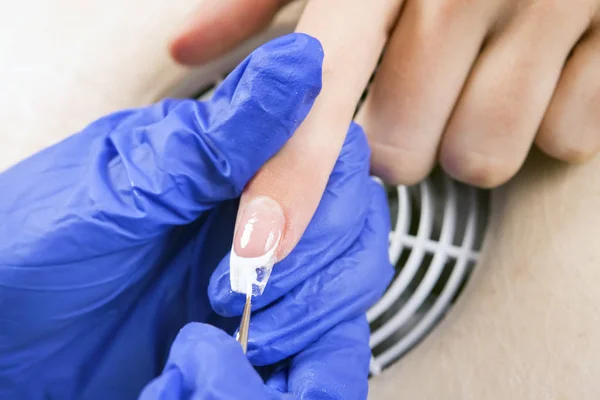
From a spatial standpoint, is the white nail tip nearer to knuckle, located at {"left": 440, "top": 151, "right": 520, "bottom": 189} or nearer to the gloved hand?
the gloved hand

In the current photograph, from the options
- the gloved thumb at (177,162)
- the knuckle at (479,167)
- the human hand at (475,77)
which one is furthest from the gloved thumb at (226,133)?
the knuckle at (479,167)

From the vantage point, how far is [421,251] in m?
0.70

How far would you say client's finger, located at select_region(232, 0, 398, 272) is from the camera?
46 cm

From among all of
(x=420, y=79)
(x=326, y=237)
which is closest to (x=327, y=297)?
(x=326, y=237)

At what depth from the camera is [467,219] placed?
2.32 ft

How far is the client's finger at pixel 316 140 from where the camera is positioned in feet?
1.49

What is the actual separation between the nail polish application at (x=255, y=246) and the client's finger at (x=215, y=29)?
271 millimetres

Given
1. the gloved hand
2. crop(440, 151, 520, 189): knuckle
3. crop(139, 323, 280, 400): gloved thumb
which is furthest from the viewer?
→ crop(440, 151, 520, 189): knuckle

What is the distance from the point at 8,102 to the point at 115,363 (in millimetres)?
402

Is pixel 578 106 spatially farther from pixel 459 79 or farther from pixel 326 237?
pixel 326 237

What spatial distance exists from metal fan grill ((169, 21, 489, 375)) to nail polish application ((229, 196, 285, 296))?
0.27 m

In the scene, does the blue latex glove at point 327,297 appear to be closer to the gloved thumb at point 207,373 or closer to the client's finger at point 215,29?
the gloved thumb at point 207,373

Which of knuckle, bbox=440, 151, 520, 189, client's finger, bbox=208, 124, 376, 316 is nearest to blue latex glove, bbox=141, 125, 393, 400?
client's finger, bbox=208, 124, 376, 316

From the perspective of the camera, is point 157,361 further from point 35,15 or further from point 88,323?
point 35,15
